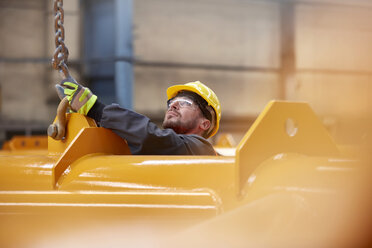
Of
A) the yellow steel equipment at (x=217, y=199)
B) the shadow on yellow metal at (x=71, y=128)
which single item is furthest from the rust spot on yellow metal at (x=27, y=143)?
the yellow steel equipment at (x=217, y=199)

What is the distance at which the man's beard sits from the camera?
6.51ft

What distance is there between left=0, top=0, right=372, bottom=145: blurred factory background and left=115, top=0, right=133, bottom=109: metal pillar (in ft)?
0.06

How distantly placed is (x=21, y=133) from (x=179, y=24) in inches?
145

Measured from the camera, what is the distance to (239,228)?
74 centimetres

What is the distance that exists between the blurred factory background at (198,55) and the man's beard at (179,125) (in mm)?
5468

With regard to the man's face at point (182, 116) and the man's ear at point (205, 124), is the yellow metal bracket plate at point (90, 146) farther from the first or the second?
the man's ear at point (205, 124)

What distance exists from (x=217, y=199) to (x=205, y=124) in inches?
49.9

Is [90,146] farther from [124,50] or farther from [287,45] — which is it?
[287,45]

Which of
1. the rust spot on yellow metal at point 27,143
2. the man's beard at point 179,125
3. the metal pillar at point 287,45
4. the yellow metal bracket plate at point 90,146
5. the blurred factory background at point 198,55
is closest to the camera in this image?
the yellow metal bracket plate at point 90,146

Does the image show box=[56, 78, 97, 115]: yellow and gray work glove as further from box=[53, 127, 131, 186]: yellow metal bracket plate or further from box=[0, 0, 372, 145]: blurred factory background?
box=[0, 0, 372, 145]: blurred factory background

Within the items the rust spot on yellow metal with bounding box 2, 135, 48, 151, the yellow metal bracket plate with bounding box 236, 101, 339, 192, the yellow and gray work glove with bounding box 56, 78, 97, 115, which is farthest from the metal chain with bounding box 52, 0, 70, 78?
the rust spot on yellow metal with bounding box 2, 135, 48, 151

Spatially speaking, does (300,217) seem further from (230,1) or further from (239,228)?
(230,1)

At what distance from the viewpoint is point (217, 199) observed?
2.91 ft

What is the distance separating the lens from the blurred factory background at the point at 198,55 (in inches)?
304
